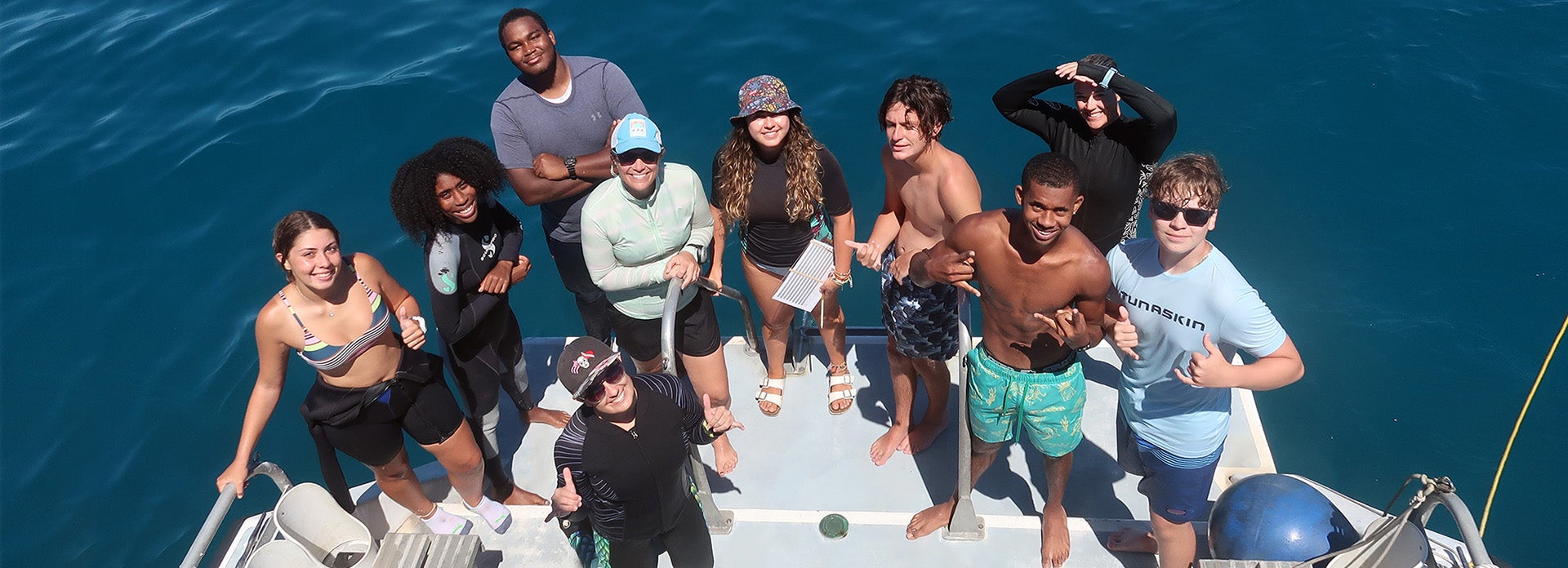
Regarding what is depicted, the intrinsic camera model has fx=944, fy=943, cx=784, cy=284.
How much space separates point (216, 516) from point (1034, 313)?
136 inches

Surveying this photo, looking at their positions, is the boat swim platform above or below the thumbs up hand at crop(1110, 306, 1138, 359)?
below

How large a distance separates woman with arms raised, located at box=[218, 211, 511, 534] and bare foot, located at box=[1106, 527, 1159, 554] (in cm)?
328

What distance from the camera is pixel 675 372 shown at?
4.34m

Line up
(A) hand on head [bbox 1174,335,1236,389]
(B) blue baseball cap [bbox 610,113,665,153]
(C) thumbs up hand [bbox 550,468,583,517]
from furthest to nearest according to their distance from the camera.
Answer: (B) blue baseball cap [bbox 610,113,665,153] < (C) thumbs up hand [bbox 550,468,583,517] < (A) hand on head [bbox 1174,335,1236,389]

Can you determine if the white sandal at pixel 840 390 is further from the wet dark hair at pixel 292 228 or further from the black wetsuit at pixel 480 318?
the wet dark hair at pixel 292 228

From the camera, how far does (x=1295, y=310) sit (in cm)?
780

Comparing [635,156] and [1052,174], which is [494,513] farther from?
[1052,174]

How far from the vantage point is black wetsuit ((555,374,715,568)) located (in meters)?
3.75

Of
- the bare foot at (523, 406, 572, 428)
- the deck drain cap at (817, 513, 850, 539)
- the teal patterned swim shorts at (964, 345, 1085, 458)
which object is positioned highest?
the teal patterned swim shorts at (964, 345, 1085, 458)

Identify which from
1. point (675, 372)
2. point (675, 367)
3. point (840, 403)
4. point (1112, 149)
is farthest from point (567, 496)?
point (1112, 149)

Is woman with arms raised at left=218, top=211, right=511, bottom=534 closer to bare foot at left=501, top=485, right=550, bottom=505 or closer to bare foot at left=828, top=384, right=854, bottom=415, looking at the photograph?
bare foot at left=501, top=485, right=550, bottom=505

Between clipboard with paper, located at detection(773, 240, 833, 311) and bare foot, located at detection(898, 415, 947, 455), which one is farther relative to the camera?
bare foot, located at detection(898, 415, 947, 455)

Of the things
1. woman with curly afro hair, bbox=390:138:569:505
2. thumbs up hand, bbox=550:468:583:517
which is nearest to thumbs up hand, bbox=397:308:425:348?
woman with curly afro hair, bbox=390:138:569:505

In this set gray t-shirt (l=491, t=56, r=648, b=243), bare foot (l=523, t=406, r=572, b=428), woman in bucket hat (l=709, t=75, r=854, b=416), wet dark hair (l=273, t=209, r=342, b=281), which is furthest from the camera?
bare foot (l=523, t=406, r=572, b=428)
